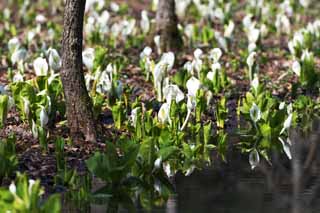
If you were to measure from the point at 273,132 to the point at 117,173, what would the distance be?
1937mm

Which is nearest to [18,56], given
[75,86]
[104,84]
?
[104,84]

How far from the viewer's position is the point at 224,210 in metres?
5.98

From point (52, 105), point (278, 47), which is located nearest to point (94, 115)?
point (52, 105)

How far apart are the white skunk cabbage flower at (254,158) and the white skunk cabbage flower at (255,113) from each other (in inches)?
12.1

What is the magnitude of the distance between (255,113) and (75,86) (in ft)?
5.24

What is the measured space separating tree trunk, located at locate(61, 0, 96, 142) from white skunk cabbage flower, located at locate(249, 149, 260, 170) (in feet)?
4.47

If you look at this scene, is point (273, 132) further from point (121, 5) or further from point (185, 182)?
point (121, 5)

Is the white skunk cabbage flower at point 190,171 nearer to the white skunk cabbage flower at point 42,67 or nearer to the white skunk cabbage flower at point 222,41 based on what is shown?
the white skunk cabbage flower at point 42,67

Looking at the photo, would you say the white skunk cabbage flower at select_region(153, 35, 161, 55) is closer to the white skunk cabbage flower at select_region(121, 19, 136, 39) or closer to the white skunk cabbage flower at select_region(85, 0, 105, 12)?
the white skunk cabbage flower at select_region(121, 19, 136, 39)

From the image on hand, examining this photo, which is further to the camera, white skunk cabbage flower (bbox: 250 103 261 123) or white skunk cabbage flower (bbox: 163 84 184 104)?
white skunk cabbage flower (bbox: 163 84 184 104)

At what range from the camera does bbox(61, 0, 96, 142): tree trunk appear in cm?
774

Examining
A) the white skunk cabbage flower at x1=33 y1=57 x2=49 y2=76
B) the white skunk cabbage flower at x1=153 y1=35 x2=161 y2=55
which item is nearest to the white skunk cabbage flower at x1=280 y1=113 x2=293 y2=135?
the white skunk cabbage flower at x1=33 y1=57 x2=49 y2=76

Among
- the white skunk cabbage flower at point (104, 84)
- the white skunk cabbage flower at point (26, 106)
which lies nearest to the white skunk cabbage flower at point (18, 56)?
the white skunk cabbage flower at point (104, 84)

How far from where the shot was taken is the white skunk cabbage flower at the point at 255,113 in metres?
7.91
